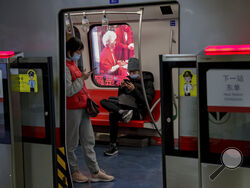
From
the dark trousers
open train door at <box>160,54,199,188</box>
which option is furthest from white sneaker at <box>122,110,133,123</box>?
open train door at <box>160,54,199,188</box>

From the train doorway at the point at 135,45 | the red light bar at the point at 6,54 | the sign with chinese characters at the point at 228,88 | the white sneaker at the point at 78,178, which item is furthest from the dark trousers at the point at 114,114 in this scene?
the sign with chinese characters at the point at 228,88

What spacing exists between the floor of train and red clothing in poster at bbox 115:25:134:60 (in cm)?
190

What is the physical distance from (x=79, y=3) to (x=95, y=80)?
4.37 metres

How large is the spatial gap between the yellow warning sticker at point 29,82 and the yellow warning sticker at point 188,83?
1.37m

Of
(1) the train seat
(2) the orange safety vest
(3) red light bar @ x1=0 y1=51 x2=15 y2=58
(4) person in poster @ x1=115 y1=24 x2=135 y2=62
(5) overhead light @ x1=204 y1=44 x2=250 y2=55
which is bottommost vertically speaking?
(1) the train seat

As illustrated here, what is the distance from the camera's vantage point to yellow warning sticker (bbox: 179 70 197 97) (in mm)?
→ 2803

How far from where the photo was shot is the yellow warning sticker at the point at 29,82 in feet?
11.1

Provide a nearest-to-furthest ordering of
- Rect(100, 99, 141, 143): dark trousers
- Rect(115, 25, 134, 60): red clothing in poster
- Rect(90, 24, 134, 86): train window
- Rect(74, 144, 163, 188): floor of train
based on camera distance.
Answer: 1. Rect(74, 144, 163, 188): floor of train
2. Rect(100, 99, 141, 143): dark trousers
3. Rect(115, 25, 134, 60): red clothing in poster
4. Rect(90, 24, 134, 86): train window

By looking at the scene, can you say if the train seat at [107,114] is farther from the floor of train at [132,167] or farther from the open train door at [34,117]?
the open train door at [34,117]

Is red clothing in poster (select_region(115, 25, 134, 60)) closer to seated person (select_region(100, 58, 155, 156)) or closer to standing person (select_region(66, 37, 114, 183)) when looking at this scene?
seated person (select_region(100, 58, 155, 156))

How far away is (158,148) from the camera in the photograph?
6.34 meters

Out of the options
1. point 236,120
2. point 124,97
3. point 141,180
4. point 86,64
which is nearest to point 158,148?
point 124,97

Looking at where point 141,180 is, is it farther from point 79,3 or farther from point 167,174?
point 79,3

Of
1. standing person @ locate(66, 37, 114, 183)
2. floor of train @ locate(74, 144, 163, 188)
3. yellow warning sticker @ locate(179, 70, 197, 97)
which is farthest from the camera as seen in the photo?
floor of train @ locate(74, 144, 163, 188)
